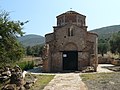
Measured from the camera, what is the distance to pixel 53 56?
38.3 meters

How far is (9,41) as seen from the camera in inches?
922

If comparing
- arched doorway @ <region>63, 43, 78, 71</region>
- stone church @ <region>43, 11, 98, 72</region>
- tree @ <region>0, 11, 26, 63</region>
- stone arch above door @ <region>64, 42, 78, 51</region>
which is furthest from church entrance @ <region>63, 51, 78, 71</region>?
tree @ <region>0, 11, 26, 63</region>

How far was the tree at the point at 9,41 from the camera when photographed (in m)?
22.6

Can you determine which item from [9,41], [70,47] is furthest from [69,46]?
[9,41]

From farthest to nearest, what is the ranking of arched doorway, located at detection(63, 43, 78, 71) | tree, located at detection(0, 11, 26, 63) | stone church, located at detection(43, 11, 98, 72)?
1. arched doorway, located at detection(63, 43, 78, 71)
2. stone church, located at detection(43, 11, 98, 72)
3. tree, located at detection(0, 11, 26, 63)

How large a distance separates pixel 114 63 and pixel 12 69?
30324mm

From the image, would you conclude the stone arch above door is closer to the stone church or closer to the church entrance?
the stone church

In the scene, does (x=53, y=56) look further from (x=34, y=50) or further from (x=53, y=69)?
(x=34, y=50)

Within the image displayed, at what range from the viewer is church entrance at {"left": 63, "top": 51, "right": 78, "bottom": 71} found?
1559 inches

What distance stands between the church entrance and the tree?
15.7 metres

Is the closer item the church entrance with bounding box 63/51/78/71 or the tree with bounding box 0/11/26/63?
the tree with bounding box 0/11/26/63

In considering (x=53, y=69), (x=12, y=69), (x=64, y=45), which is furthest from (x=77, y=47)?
(x=12, y=69)

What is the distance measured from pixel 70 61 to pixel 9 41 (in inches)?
706

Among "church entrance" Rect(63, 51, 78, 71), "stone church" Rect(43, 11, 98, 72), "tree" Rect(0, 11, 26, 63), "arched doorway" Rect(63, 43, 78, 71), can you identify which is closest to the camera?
"tree" Rect(0, 11, 26, 63)
